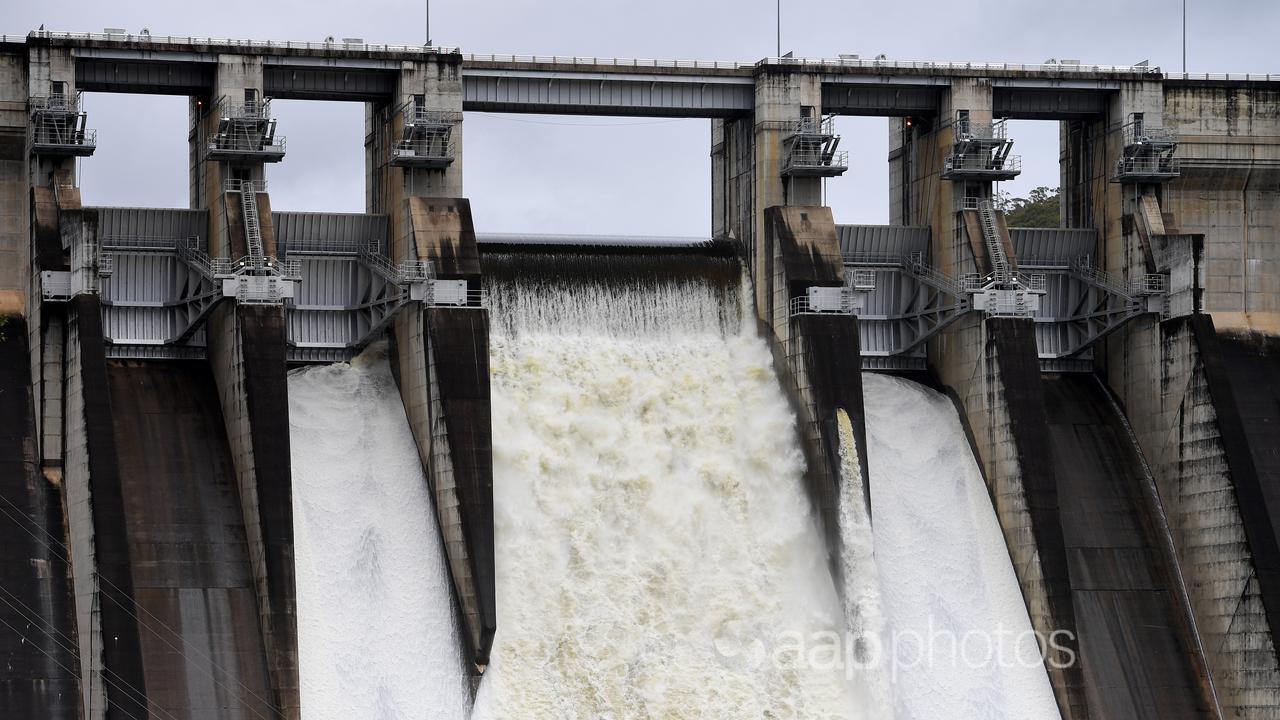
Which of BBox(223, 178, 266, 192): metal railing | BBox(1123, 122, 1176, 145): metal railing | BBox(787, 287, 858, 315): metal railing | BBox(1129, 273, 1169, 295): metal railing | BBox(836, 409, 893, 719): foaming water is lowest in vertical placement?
BBox(836, 409, 893, 719): foaming water

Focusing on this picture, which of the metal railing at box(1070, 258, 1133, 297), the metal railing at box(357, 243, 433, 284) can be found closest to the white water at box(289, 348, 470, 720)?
the metal railing at box(357, 243, 433, 284)

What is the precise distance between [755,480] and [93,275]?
17240mm

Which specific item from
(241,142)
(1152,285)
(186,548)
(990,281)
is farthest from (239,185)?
(1152,285)

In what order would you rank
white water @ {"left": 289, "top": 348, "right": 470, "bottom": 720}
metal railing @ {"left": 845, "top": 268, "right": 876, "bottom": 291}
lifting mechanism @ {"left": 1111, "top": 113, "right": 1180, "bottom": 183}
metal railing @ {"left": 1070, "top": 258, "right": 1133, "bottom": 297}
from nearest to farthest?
white water @ {"left": 289, "top": 348, "right": 470, "bottom": 720}
metal railing @ {"left": 845, "top": 268, "right": 876, "bottom": 291}
metal railing @ {"left": 1070, "top": 258, "right": 1133, "bottom": 297}
lifting mechanism @ {"left": 1111, "top": 113, "right": 1180, "bottom": 183}

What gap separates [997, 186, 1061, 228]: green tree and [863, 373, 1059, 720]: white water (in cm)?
4005

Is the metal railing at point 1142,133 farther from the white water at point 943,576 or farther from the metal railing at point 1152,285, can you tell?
the white water at point 943,576

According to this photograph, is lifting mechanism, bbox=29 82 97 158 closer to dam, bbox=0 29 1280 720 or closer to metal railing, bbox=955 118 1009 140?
dam, bbox=0 29 1280 720

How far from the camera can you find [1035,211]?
98250 mm

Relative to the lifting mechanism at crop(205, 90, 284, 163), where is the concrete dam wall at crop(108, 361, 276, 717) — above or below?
below

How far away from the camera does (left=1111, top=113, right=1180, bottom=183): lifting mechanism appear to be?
56750mm

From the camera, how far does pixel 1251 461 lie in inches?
2072

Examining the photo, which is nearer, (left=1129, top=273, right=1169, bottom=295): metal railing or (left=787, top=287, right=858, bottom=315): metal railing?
(left=787, top=287, right=858, bottom=315): metal railing

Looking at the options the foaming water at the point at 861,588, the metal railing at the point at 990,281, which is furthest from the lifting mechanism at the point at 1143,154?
the foaming water at the point at 861,588

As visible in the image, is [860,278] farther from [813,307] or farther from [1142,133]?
[1142,133]
